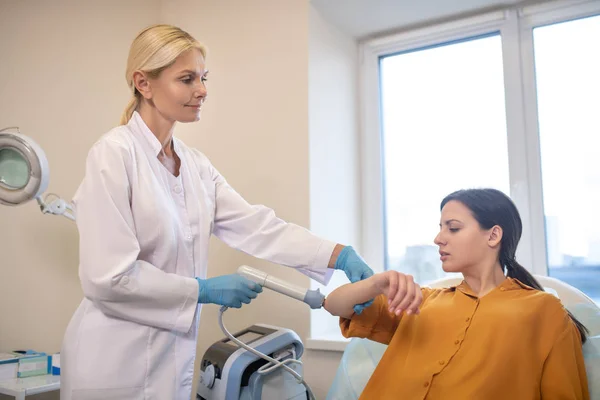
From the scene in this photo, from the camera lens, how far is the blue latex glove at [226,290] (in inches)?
50.9

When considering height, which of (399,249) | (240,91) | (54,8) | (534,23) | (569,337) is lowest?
(569,337)

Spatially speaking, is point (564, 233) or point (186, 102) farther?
point (564, 233)

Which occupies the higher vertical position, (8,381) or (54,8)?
(54,8)

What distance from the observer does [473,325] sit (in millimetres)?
1257

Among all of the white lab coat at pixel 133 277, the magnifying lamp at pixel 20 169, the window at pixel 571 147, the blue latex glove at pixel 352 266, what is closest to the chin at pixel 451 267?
the blue latex glove at pixel 352 266

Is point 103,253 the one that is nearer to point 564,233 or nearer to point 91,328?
point 91,328

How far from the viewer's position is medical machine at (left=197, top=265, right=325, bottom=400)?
145 cm

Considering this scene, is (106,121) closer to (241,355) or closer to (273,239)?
(273,239)

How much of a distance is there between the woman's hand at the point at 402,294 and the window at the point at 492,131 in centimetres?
107

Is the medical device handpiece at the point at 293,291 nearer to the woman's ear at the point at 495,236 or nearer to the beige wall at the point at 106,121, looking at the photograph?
the woman's ear at the point at 495,236

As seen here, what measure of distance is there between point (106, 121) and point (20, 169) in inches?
26.4

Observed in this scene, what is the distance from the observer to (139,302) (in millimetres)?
1241

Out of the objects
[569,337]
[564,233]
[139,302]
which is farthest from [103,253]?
[564,233]

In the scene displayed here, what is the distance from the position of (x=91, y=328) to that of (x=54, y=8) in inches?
62.1
